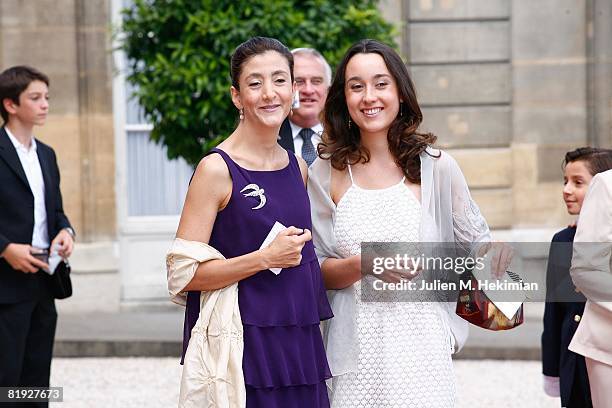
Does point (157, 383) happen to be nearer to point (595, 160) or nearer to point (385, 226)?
point (595, 160)

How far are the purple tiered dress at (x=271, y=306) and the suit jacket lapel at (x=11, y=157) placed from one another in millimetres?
2848

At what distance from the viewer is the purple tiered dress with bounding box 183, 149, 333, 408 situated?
12.4ft

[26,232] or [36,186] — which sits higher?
[36,186]

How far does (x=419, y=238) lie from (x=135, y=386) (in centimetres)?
487

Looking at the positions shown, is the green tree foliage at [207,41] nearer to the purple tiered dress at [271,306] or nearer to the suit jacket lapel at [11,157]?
the suit jacket lapel at [11,157]

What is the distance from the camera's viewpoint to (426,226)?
4.09 meters

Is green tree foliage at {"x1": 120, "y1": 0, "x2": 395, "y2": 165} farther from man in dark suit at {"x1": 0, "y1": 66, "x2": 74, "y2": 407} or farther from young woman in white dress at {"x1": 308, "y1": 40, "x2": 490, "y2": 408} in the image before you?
young woman in white dress at {"x1": 308, "y1": 40, "x2": 490, "y2": 408}

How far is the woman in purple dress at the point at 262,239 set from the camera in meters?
3.75

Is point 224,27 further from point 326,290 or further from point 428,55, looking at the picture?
point 326,290

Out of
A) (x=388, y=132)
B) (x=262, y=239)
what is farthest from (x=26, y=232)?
(x=262, y=239)

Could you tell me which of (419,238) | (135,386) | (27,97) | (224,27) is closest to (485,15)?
(224,27)

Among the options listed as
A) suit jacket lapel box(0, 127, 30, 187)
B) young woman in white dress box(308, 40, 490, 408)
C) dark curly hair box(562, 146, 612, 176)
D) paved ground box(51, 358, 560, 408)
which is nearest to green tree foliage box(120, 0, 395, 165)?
paved ground box(51, 358, 560, 408)

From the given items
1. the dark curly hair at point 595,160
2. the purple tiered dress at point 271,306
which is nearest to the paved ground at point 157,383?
the dark curly hair at point 595,160

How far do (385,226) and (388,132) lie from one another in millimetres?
376
